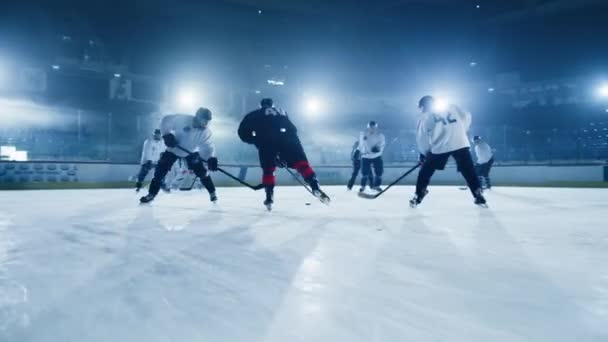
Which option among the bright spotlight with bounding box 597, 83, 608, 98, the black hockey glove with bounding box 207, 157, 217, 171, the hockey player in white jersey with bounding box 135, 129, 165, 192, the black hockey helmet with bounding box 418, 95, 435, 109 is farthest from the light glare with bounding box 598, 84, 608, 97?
the black hockey glove with bounding box 207, 157, 217, 171

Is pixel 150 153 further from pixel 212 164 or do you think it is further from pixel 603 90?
pixel 603 90

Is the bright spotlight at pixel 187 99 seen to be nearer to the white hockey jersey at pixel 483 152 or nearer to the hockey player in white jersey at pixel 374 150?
the hockey player in white jersey at pixel 374 150

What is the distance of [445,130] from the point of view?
4844 mm

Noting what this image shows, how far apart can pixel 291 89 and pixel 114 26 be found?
32.6 feet

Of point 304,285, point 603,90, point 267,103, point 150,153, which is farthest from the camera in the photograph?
point 603,90

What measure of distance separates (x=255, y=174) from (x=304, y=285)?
13.9 metres

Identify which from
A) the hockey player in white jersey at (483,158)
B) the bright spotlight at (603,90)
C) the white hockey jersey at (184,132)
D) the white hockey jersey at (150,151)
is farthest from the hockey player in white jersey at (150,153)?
the bright spotlight at (603,90)

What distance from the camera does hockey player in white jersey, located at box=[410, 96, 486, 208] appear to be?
15.9 feet

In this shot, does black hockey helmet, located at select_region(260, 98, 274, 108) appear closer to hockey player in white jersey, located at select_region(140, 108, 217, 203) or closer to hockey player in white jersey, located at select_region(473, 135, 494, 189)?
hockey player in white jersey, located at select_region(140, 108, 217, 203)

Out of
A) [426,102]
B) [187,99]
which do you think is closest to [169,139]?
[426,102]

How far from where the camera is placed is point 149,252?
2145 millimetres

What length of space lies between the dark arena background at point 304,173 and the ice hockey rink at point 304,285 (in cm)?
1

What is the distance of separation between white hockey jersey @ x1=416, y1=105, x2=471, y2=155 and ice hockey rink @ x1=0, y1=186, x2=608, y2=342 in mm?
2050

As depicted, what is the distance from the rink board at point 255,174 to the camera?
11367mm
